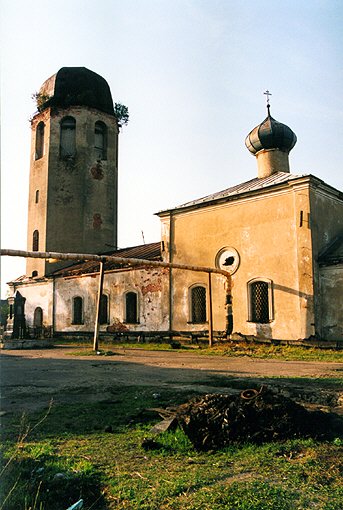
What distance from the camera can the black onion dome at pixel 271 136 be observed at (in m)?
19.7

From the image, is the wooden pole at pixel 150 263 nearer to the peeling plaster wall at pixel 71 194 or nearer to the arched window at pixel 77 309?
the arched window at pixel 77 309

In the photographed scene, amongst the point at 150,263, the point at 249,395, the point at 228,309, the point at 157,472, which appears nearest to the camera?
the point at 157,472

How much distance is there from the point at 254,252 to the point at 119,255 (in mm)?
9451

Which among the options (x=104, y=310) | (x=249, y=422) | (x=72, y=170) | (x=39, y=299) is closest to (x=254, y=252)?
(x=104, y=310)

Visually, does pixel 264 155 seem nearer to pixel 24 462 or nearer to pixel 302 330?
pixel 302 330

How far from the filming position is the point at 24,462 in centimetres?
342

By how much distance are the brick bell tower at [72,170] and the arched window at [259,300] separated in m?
12.4

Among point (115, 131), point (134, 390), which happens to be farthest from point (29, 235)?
point (134, 390)

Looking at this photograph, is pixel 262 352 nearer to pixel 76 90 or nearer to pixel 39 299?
pixel 39 299

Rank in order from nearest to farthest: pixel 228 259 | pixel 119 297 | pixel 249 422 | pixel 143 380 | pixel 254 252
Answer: pixel 249 422 < pixel 143 380 < pixel 254 252 < pixel 228 259 < pixel 119 297

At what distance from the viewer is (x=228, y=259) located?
58.4 ft

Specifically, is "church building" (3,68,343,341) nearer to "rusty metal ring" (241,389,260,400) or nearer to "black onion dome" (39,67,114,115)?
"black onion dome" (39,67,114,115)

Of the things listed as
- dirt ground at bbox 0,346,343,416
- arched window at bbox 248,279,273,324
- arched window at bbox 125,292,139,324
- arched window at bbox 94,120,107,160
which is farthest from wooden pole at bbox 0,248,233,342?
arched window at bbox 94,120,107,160

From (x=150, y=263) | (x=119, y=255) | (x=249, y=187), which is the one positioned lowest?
(x=150, y=263)
